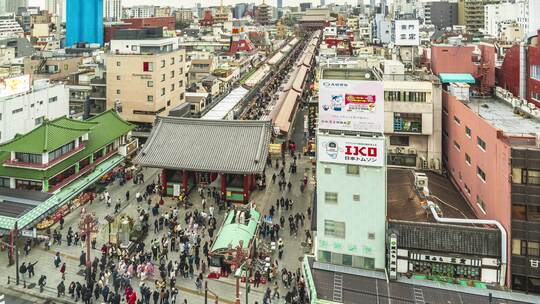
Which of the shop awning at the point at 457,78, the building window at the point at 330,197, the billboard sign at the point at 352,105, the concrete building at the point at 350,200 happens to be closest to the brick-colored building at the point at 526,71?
the shop awning at the point at 457,78

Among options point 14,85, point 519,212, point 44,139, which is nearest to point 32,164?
point 44,139

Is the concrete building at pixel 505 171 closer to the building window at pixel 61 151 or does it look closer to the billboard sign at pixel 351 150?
the billboard sign at pixel 351 150

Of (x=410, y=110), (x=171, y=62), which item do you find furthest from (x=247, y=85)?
(x=410, y=110)

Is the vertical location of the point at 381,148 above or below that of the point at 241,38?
below

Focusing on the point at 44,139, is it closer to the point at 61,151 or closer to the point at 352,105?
the point at 61,151

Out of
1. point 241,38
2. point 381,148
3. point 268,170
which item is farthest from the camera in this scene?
point 241,38

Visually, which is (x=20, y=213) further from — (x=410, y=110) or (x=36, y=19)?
(x=36, y=19)

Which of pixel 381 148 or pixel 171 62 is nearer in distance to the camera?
pixel 381 148
